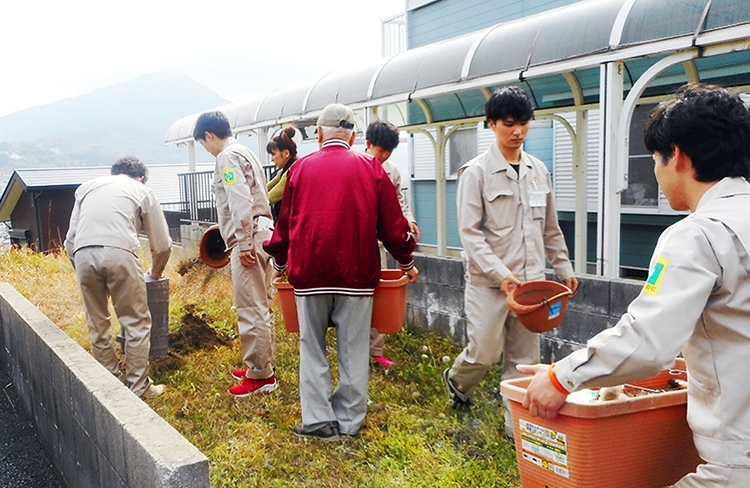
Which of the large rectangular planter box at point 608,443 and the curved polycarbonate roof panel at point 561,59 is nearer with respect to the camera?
the large rectangular planter box at point 608,443

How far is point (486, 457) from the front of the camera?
373 centimetres

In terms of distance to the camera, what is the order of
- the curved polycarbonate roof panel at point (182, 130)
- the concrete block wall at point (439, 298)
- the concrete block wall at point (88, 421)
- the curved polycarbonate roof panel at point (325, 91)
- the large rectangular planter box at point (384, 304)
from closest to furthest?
1. the concrete block wall at point (88, 421)
2. the large rectangular planter box at point (384, 304)
3. the concrete block wall at point (439, 298)
4. the curved polycarbonate roof panel at point (325, 91)
5. the curved polycarbonate roof panel at point (182, 130)

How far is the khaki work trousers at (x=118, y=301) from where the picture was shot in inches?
190

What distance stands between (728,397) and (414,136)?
12.4 metres

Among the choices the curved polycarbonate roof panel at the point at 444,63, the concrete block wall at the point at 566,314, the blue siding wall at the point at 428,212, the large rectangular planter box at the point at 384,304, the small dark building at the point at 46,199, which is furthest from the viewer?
the small dark building at the point at 46,199

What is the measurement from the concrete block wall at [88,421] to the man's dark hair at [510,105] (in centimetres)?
239

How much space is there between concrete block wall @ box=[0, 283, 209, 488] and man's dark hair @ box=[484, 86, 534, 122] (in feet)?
7.85

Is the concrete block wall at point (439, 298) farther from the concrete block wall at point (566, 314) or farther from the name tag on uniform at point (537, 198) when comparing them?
the name tag on uniform at point (537, 198)

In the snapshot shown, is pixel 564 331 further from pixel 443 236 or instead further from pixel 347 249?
pixel 443 236

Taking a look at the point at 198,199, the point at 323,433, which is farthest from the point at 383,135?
the point at 198,199

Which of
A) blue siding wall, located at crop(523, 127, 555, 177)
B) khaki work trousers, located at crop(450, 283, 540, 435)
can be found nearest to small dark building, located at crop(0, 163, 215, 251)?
blue siding wall, located at crop(523, 127, 555, 177)

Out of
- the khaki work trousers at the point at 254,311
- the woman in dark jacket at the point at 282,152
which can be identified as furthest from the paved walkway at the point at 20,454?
the woman in dark jacket at the point at 282,152

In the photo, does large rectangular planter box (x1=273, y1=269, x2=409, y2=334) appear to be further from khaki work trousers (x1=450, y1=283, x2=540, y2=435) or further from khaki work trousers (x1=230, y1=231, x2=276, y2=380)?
khaki work trousers (x1=230, y1=231, x2=276, y2=380)

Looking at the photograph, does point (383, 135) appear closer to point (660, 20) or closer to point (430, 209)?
point (660, 20)
